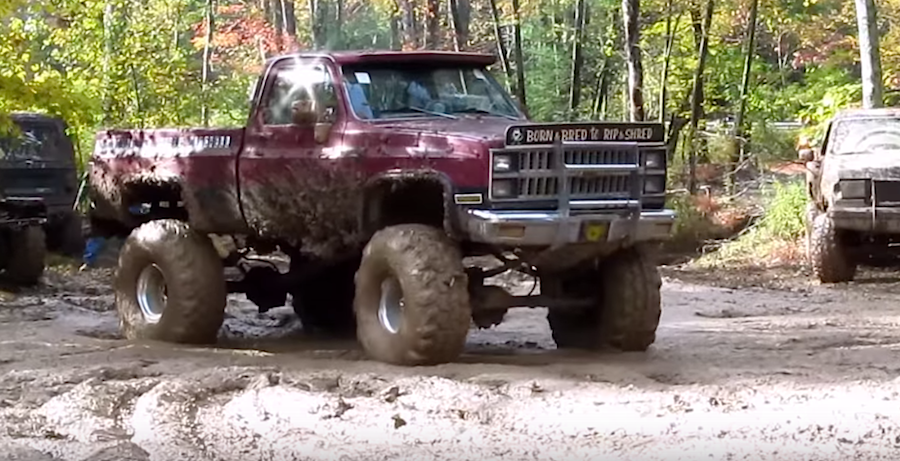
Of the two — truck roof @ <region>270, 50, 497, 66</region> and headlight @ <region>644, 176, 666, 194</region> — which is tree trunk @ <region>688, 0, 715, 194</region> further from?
headlight @ <region>644, 176, 666, 194</region>

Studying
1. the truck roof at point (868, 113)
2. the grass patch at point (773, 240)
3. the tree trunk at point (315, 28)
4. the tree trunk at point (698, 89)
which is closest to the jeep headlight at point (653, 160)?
the truck roof at point (868, 113)

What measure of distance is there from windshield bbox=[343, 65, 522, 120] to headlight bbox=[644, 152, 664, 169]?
119 cm

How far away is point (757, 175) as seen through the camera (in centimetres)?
2367

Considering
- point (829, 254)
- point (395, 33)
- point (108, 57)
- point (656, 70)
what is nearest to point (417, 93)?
point (829, 254)

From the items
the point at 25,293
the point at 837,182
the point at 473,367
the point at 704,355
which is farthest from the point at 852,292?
the point at 25,293

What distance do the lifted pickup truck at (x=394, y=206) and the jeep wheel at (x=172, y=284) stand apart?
0.01m

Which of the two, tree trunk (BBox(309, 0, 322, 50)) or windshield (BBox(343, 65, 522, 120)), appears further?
tree trunk (BBox(309, 0, 322, 50))

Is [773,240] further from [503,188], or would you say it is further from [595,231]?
[503,188]

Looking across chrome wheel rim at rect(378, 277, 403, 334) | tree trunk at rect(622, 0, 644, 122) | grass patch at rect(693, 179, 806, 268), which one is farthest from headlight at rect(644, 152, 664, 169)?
tree trunk at rect(622, 0, 644, 122)

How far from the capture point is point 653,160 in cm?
920

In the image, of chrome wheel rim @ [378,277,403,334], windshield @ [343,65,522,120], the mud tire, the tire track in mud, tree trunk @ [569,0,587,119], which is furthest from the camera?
tree trunk @ [569,0,587,119]

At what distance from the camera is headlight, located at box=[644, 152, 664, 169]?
9.16 meters

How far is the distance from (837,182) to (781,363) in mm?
6103

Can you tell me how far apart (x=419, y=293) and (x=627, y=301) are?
1.70 meters
